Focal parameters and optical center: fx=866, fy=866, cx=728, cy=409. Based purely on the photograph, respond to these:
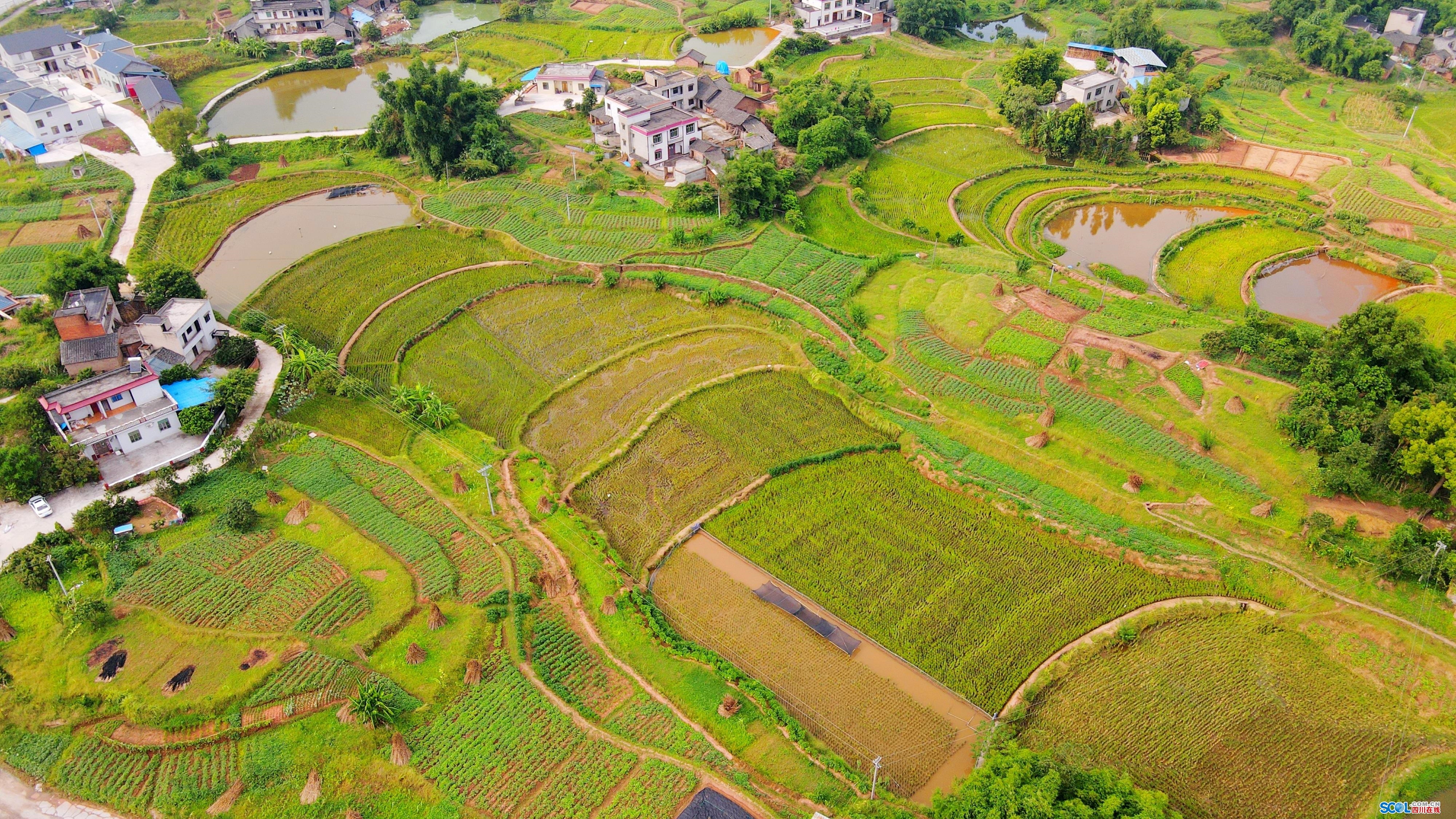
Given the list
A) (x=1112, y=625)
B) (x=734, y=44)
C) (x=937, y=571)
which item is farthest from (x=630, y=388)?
(x=734, y=44)

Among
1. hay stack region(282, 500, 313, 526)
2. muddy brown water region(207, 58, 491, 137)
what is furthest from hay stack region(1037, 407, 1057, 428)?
muddy brown water region(207, 58, 491, 137)

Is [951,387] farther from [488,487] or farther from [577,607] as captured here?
[488,487]

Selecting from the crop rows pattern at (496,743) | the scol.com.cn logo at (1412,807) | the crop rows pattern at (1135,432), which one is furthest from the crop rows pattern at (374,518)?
the scol.com.cn logo at (1412,807)

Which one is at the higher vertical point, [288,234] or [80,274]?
[80,274]

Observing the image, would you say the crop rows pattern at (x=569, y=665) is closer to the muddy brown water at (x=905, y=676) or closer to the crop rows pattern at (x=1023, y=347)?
Result: the muddy brown water at (x=905, y=676)

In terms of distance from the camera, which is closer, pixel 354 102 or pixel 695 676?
pixel 695 676

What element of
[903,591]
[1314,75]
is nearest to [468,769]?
[903,591]

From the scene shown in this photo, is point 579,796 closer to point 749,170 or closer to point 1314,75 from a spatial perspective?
point 749,170
